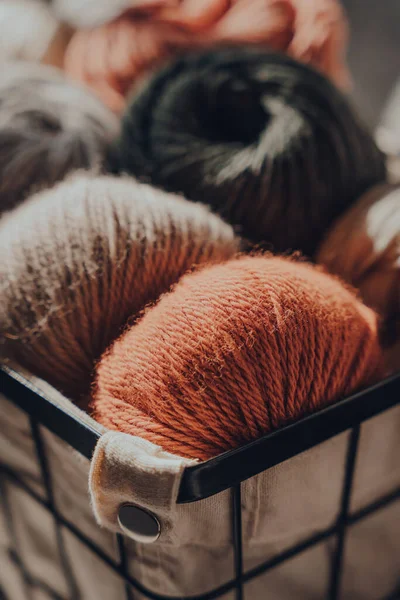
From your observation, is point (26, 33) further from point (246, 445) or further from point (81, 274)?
point (246, 445)

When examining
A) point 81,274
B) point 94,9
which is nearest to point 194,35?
point 94,9

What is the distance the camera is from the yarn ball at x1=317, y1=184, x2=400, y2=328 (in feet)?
0.99

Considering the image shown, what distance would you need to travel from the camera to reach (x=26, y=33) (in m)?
0.50

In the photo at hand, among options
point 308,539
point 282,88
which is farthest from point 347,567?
point 282,88

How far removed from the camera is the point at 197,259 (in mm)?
281

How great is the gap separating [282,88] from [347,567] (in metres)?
0.26

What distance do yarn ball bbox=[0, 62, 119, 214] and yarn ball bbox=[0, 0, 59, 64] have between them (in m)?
0.11

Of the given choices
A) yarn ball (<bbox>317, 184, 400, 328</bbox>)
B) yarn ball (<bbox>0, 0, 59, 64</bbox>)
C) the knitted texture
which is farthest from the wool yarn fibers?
yarn ball (<bbox>0, 0, 59, 64</bbox>)

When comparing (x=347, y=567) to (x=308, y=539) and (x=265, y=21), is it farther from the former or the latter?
(x=265, y=21)

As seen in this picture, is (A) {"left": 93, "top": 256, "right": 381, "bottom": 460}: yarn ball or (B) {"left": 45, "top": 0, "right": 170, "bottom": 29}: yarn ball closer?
(A) {"left": 93, "top": 256, "right": 381, "bottom": 460}: yarn ball

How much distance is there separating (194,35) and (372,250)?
234 millimetres

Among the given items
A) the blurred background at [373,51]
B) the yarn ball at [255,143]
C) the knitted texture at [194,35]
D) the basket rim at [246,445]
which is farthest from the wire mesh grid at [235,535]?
the blurred background at [373,51]

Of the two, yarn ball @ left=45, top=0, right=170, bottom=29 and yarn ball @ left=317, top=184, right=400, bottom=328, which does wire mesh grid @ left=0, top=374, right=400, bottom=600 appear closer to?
yarn ball @ left=317, top=184, right=400, bottom=328

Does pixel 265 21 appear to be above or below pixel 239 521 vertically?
above
